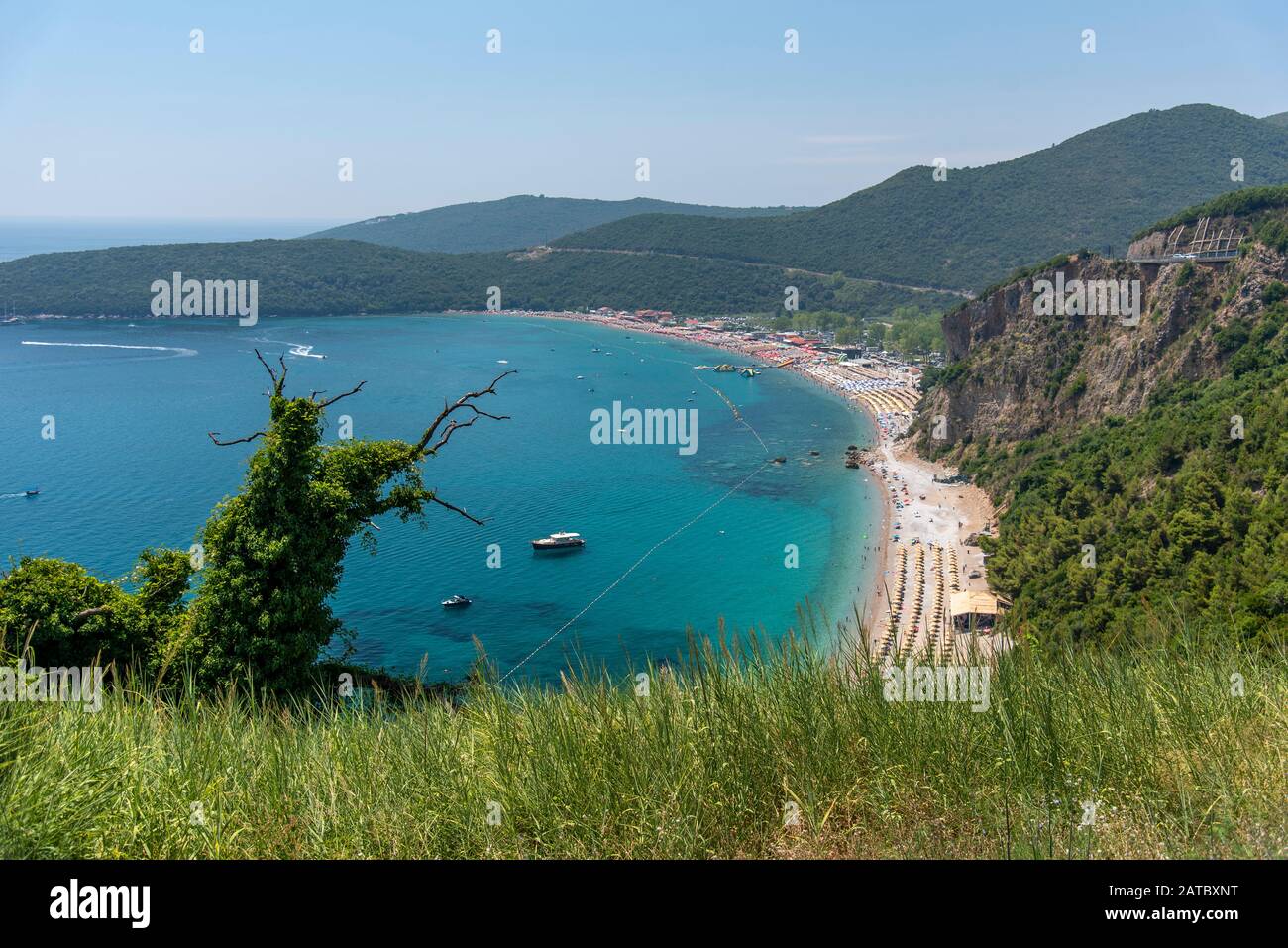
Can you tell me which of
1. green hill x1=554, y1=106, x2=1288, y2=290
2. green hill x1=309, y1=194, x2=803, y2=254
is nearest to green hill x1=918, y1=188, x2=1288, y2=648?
green hill x1=554, y1=106, x2=1288, y2=290

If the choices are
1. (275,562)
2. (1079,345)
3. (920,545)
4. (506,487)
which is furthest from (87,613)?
(1079,345)

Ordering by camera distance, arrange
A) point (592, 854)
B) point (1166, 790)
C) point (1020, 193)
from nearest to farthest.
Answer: point (592, 854), point (1166, 790), point (1020, 193)

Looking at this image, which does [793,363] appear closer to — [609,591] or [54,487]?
[609,591]

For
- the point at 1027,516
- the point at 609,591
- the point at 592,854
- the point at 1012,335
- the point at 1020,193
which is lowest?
the point at 609,591

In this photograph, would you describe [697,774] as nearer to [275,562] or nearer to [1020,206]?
[275,562]

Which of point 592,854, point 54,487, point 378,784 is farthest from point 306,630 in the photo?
point 54,487

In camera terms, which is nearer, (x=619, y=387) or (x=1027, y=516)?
(x=1027, y=516)

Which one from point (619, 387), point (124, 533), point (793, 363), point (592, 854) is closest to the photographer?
point (592, 854)
